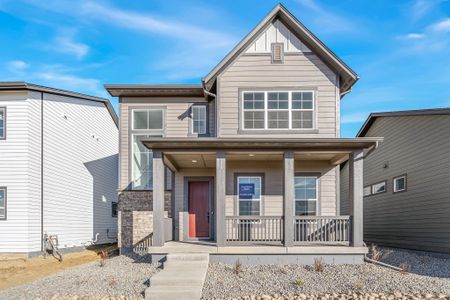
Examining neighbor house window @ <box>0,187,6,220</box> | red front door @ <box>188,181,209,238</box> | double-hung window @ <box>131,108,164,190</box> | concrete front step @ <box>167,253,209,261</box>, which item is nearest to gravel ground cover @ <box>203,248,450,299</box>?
concrete front step @ <box>167,253,209,261</box>

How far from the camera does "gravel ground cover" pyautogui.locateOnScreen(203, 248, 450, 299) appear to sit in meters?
8.28

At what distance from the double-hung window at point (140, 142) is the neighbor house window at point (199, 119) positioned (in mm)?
1153

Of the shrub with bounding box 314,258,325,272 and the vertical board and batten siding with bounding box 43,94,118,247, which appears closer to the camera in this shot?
the shrub with bounding box 314,258,325,272

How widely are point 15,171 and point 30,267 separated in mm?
3425

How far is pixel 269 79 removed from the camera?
12.8 metres

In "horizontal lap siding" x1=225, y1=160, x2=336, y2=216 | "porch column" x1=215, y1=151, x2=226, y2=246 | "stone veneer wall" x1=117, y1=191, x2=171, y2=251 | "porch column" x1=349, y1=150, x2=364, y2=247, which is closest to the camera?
"porch column" x1=349, y1=150, x2=364, y2=247

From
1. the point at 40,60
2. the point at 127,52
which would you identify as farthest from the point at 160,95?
the point at 40,60

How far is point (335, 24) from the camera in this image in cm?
1282

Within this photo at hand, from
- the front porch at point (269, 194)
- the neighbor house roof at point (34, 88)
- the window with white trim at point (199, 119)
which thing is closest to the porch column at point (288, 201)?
the front porch at point (269, 194)

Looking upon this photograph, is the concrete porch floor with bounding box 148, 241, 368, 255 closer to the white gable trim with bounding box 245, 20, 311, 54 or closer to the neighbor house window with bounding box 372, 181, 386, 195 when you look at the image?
the white gable trim with bounding box 245, 20, 311, 54

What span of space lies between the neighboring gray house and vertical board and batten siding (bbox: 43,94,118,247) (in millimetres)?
12597

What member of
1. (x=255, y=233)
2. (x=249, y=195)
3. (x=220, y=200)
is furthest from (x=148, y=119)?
(x=255, y=233)

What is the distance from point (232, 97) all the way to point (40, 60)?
28.4 feet

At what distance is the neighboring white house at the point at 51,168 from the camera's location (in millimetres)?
13758
